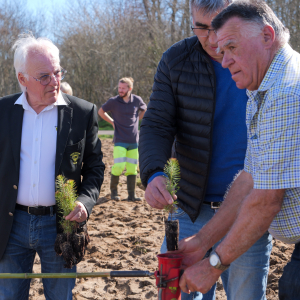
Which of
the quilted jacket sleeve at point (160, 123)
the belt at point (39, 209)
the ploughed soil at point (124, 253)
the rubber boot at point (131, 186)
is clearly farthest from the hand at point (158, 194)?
the rubber boot at point (131, 186)

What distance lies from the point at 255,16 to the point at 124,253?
4.16 m

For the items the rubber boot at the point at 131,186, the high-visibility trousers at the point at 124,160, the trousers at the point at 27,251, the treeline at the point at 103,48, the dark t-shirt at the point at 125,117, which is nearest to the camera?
the trousers at the point at 27,251

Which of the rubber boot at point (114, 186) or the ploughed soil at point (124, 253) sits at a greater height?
the rubber boot at point (114, 186)

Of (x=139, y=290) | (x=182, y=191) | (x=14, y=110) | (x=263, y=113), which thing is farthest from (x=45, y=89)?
(x=139, y=290)

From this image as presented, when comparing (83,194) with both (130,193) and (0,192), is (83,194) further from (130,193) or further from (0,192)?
(130,193)

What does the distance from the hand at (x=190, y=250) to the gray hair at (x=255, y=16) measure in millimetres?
1213

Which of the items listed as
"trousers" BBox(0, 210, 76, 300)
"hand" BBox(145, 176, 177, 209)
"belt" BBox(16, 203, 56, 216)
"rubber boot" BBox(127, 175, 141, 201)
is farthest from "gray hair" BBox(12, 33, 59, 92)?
"rubber boot" BBox(127, 175, 141, 201)

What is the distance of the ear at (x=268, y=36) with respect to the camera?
5.94ft

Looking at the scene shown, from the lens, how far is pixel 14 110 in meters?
2.91

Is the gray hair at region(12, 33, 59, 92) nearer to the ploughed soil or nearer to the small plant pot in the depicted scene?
the small plant pot

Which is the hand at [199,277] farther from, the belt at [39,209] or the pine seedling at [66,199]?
the belt at [39,209]

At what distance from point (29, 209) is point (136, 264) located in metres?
2.38

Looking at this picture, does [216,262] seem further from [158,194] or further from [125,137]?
[125,137]

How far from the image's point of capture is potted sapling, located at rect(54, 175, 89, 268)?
8.89 feet
